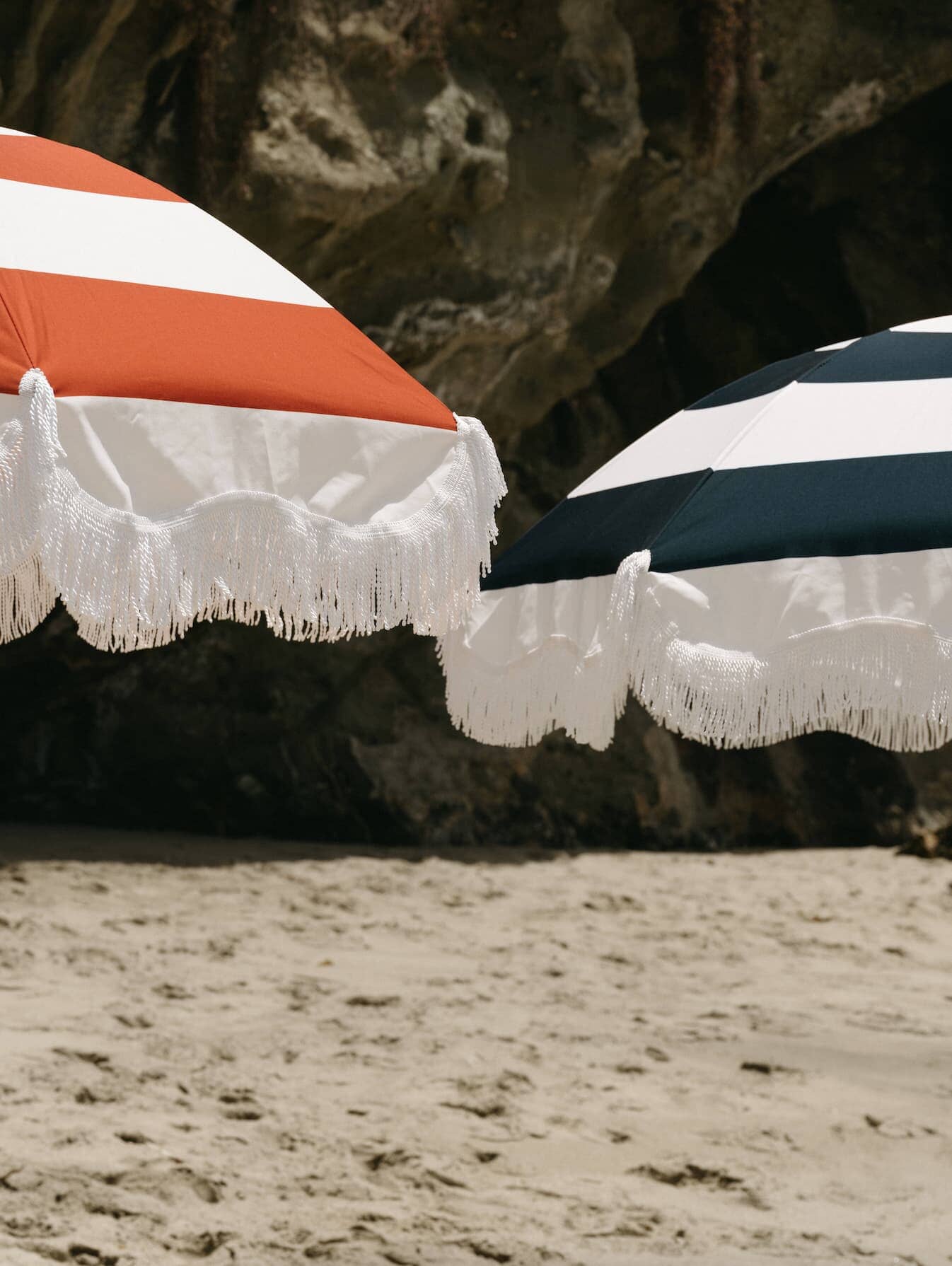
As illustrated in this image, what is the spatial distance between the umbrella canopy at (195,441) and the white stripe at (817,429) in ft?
1.47

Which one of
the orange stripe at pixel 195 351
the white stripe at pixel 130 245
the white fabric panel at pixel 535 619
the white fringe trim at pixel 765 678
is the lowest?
the white fringe trim at pixel 765 678

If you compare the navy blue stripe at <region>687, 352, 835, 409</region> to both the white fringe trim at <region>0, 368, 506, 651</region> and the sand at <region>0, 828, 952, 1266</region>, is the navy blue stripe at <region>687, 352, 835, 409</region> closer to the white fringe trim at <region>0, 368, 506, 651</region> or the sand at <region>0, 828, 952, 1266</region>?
the white fringe trim at <region>0, 368, 506, 651</region>

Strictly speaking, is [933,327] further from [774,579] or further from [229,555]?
[229,555]

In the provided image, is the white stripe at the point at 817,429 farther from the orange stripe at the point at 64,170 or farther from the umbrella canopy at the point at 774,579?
the orange stripe at the point at 64,170

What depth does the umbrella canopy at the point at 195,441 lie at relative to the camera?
1.76 metres

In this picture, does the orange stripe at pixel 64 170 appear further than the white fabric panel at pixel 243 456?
Yes

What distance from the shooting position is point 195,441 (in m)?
1.85

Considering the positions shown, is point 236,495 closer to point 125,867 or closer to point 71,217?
point 71,217

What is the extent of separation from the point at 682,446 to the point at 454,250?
484cm

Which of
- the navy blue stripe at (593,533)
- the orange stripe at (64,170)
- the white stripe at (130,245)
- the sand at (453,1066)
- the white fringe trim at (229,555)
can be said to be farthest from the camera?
the sand at (453,1066)

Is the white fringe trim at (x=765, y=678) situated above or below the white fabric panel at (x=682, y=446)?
below

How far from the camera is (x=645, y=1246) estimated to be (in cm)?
321

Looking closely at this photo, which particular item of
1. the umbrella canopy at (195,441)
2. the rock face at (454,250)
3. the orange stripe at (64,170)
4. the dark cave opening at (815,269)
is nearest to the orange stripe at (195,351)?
the umbrella canopy at (195,441)

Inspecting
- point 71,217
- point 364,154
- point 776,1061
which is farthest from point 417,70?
point 71,217
